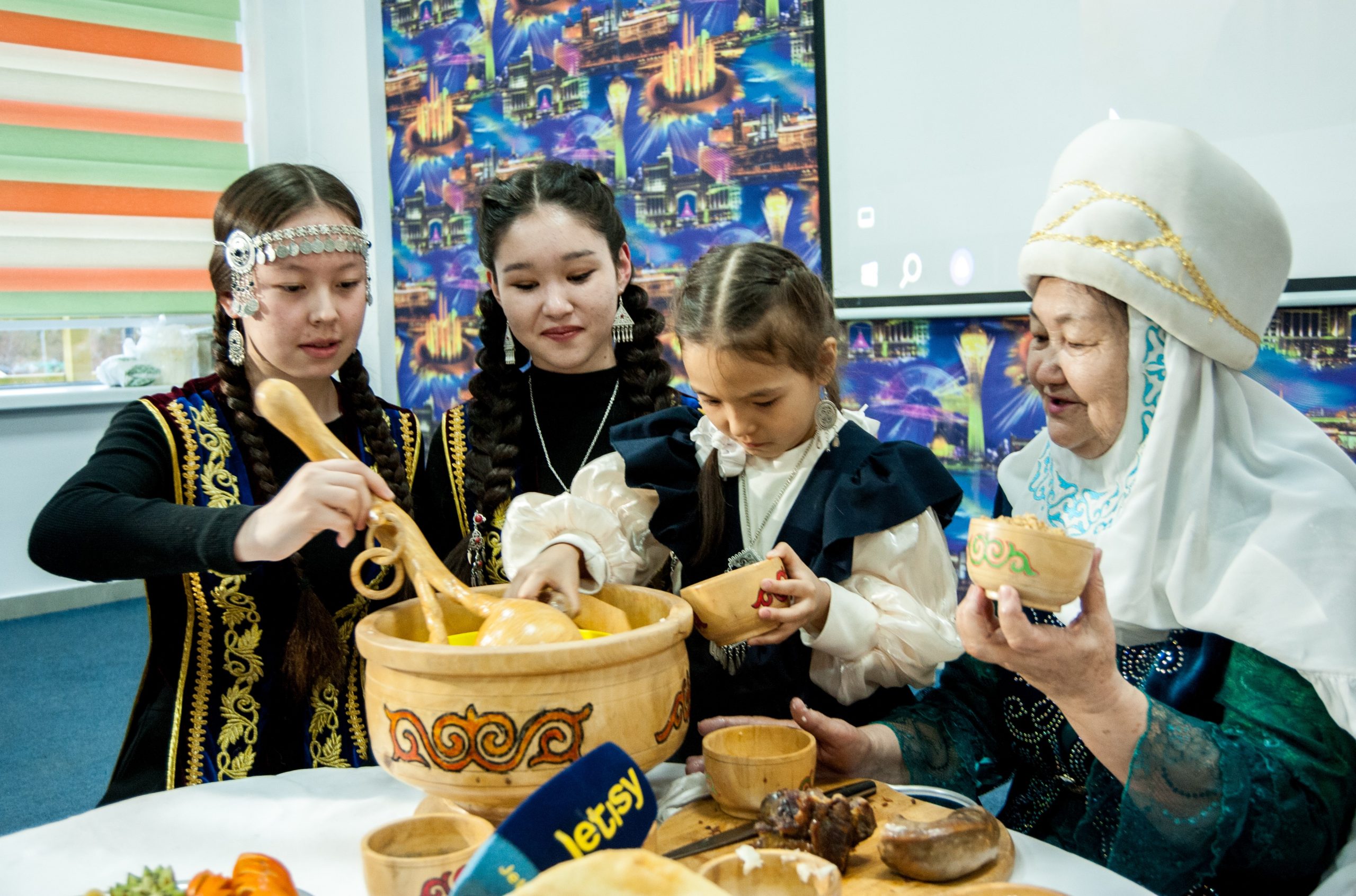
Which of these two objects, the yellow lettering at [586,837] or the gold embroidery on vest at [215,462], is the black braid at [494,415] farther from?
the yellow lettering at [586,837]

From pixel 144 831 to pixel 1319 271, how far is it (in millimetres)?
2899

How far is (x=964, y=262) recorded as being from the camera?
350 cm

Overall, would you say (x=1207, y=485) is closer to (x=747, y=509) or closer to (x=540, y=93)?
(x=747, y=509)

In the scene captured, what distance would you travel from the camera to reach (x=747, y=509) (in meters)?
1.78

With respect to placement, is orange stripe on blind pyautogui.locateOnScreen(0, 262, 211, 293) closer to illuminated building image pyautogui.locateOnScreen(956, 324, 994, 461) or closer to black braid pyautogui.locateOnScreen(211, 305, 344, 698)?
black braid pyautogui.locateOnScreen(211, 305, 344, 698)

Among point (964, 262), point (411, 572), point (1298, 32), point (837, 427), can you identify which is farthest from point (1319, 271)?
point (411, 572)

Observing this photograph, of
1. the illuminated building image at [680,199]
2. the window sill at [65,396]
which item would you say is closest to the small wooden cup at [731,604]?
the illuminated building image at [680,199]

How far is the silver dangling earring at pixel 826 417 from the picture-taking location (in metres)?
1.76

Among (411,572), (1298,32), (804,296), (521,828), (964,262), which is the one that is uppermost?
(1298,32)

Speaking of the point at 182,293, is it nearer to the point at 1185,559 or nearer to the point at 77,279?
the point at 77,279

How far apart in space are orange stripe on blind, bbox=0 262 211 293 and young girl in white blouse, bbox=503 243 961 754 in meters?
A: 4.69

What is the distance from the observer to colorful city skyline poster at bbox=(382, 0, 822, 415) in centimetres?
401

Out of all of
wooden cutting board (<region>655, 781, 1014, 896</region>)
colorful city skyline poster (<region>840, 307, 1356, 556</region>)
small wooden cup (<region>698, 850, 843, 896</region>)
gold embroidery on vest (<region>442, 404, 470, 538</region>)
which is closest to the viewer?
small wooden cup (<region>698, 850, 843, 896</region>)

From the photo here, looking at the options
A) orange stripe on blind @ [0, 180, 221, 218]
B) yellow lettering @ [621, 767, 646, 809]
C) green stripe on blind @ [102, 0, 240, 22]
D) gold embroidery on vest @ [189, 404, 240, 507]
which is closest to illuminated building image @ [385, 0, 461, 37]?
green stripe on blind @ [102, 0, 240, 22]
